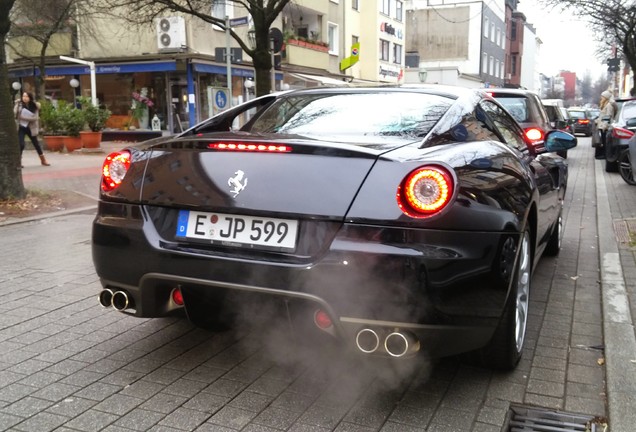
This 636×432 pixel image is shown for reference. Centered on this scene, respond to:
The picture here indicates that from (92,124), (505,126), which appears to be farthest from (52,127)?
(505,126)

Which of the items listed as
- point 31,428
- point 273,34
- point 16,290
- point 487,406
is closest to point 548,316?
point 487,406

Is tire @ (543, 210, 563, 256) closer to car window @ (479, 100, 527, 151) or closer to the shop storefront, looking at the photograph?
car window @ (479, 100, 527, 151)

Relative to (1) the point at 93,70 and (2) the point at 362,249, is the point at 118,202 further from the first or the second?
(1) the point at 93,70

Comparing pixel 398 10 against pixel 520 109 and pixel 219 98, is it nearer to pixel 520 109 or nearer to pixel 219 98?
pixel 219 98

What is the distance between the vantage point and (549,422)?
273 cm

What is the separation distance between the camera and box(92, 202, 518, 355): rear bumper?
2.49m

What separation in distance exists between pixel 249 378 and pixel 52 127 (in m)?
18.4

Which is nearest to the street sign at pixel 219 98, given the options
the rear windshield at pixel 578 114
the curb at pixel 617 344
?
the curb at pixel 617 344

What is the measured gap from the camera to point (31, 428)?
103 inches

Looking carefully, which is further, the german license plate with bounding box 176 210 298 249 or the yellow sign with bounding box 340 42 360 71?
the yellow sign with bounding box 340 42 360 71

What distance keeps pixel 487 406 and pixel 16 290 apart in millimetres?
3645

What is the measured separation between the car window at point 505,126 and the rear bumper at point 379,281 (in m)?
1.34

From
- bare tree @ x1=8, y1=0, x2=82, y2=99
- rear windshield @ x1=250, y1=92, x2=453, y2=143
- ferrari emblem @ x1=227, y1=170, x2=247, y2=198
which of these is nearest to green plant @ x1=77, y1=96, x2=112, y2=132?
bare tree @ x1=8, y1=0, x2=82, y2=99

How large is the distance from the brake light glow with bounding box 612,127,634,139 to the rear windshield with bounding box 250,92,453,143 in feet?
33.9
